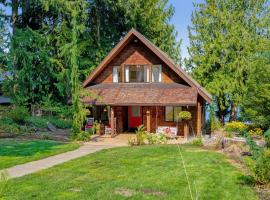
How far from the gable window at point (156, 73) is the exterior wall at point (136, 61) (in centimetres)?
25

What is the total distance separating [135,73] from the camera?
81.2 feet

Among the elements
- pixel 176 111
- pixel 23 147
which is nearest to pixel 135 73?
pixel 176 111

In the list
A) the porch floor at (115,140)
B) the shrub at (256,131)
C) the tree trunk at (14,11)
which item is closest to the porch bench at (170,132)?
the porch floor at (115,140)

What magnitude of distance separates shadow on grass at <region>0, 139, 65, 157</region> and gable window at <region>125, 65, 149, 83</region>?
318 inches

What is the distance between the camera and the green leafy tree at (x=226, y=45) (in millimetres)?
30859

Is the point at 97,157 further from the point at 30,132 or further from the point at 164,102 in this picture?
the point at 30,132

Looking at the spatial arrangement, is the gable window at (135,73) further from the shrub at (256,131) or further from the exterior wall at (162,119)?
the shrub at (256,131)

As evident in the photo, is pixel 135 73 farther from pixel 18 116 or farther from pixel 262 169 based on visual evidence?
pixel 262 169

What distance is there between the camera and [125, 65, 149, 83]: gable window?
24.5 m

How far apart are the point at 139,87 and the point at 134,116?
9.45 feet

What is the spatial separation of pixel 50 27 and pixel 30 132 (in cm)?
1435

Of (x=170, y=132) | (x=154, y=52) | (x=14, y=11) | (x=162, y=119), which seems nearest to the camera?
(x=170, y=132)

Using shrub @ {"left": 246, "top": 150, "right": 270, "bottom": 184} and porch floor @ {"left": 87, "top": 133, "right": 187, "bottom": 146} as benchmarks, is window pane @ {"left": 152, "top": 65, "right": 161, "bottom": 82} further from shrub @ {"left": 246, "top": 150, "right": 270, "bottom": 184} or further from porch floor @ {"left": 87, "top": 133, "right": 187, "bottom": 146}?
shrub @ {"left": 246, "top": 150, "right": 270, "bottom": 184}

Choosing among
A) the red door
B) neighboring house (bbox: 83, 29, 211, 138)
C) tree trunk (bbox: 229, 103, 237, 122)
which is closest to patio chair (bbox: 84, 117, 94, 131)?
neighboring house (bbox: 83, 29, 211, 138)
